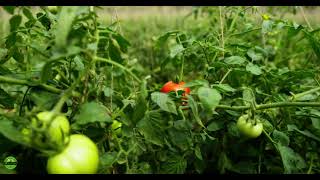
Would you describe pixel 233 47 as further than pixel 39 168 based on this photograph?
Yes

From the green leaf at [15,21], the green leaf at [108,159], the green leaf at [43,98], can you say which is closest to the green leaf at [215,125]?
the green leaf at [108,159]

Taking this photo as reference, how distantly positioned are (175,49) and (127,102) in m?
0.30

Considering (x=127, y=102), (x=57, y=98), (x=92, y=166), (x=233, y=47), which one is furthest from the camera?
(x=233, y=47)

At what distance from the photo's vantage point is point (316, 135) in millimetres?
1234

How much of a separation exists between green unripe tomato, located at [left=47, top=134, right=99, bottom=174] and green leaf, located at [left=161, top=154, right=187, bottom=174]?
36 centimetres

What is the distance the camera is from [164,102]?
868 millimetres

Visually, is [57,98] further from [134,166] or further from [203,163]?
[203,163]

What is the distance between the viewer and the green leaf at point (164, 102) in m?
0.86

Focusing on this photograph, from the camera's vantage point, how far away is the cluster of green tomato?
0.70 meters

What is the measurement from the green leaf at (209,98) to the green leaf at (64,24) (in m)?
0.30

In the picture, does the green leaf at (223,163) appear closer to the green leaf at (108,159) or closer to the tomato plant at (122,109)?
the tomato plant at (122,109)

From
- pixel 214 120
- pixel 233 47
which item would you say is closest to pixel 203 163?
pixel 214 120

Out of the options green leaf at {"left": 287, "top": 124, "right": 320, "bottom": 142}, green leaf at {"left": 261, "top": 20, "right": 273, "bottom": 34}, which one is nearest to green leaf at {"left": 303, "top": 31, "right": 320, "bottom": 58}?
green leaf at {"left": 261, "top": 20, "right": 273, "bottom": 34}

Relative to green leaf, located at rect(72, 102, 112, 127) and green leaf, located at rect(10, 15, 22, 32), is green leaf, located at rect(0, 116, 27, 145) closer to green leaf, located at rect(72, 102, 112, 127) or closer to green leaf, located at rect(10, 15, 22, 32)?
green leaf, located at rect(72, 102, 112, 127)
